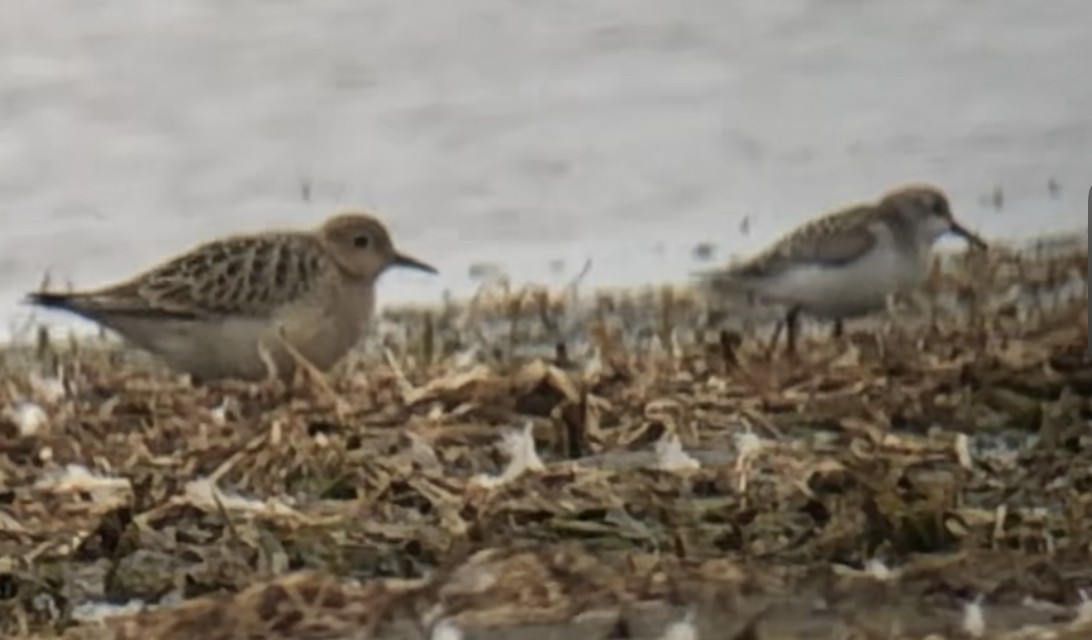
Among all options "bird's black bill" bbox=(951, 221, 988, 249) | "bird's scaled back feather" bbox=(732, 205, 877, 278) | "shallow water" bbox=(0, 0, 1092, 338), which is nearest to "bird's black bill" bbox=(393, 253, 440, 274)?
"shallow water" bbox=(0, 0, 1092, 338)

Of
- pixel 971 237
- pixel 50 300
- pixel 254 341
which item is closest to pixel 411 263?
pixel 254 341

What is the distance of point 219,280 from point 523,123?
306 millimetres

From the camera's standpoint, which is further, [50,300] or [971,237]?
[971,237]

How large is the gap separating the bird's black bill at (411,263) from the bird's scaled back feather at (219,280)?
68mm

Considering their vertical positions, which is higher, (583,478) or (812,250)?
(812,250)

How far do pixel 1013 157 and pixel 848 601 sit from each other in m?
0.44

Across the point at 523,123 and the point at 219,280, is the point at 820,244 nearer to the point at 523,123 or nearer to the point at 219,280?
the point at 523,123

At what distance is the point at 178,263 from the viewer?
6.40ft

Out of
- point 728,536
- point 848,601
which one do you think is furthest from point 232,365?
point 848,601

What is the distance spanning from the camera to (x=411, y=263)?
6.51 feet

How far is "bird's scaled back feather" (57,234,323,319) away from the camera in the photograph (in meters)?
1.94

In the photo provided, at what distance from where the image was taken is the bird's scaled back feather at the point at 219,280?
76.5 inches

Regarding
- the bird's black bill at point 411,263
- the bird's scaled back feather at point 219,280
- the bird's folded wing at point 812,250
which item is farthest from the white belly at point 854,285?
A: the bird's scaled back feather at point 219,280

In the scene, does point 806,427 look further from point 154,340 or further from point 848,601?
point 154,340
